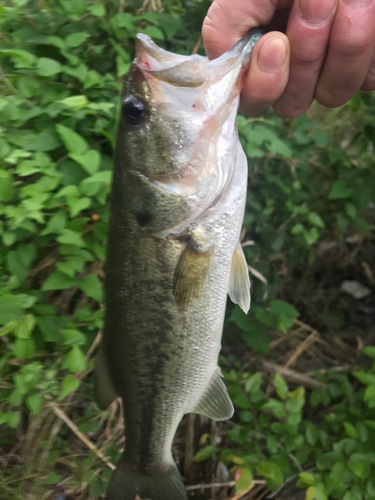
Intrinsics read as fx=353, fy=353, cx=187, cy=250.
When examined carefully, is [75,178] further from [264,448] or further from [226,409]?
[264,448]

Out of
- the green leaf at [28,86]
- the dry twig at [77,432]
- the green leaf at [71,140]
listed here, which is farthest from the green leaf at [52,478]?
the green leaf at [28,86]

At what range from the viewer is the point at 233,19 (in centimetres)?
96

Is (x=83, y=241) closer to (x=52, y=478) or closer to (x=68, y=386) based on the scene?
(x=68, y=386)

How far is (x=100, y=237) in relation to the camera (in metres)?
1.40

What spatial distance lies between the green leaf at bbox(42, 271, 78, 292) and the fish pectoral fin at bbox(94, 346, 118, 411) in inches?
11.6

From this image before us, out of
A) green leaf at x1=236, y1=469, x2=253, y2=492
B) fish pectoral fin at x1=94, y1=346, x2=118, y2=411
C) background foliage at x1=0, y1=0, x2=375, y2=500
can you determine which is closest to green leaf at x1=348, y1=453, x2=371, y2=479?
background foliage at x1=0, y1=0, x2=375, y2=500

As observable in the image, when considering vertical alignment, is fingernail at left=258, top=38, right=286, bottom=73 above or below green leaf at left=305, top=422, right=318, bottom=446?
above

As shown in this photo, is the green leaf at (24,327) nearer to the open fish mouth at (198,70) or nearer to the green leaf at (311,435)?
the open fish mouth at (198,70)

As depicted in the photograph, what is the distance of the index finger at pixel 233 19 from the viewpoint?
3.06 ft

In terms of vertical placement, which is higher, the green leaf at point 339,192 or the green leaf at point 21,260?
the green leaf at point 339,192

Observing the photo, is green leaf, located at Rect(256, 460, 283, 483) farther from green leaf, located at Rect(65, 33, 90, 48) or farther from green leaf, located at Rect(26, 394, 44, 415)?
green leaf, located at Rect(65, 33, 90, 48)

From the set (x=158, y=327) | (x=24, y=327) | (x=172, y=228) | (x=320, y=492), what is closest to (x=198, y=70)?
(x=172, y=228)

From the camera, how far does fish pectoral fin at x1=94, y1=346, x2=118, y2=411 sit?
1.10 m

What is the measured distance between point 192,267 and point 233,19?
2.25 feet
